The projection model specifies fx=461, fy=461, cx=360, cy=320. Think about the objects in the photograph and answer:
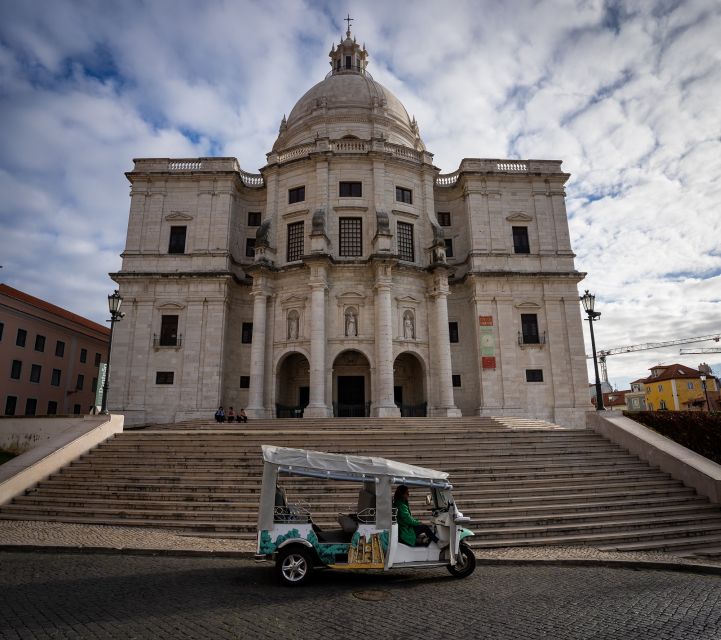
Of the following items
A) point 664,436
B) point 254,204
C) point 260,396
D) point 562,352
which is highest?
point 254,204

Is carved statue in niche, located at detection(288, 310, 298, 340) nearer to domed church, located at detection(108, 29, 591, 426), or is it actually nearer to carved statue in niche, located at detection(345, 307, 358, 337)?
domed church, located at detection(108, 29, 591, 426)

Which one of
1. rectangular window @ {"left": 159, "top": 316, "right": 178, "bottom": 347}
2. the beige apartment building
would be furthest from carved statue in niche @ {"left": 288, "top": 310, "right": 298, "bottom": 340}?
the beige apartment building

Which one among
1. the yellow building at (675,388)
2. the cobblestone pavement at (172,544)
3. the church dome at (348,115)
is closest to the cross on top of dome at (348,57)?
the church dome at (348,115)

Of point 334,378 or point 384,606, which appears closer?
point 384,606

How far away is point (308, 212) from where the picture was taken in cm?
3164

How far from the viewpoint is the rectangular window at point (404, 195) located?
3266cm

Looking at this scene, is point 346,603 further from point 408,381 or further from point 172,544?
point 408,381

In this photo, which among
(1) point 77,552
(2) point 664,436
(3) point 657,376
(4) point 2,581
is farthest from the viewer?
(3) point 657,376

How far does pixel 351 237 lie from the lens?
31531 millimetres

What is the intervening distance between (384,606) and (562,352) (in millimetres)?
27878

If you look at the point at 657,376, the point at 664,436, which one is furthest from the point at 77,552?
the point at 657,376

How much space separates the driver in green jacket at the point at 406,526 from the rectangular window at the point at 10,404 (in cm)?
3759

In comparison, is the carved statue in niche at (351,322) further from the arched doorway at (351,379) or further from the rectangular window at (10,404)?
the rectangular window at (10,404)

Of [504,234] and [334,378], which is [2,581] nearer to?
[334,378]
